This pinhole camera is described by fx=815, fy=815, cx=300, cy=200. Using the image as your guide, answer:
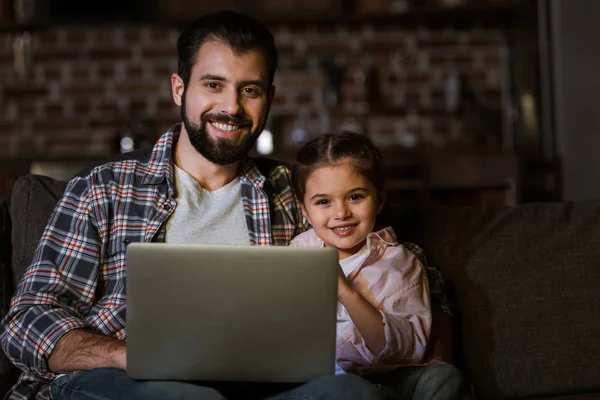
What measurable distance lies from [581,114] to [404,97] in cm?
103

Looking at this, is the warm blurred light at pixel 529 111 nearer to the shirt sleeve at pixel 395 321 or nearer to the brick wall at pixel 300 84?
the brick wall at pixel 300 84

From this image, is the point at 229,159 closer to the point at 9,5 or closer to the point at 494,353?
the point at 494,353

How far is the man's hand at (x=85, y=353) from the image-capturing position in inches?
61.9

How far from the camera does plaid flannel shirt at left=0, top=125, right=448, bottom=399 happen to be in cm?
168

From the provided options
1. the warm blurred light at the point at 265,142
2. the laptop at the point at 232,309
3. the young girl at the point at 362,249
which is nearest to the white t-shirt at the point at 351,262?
the young girl at the point at 362,249

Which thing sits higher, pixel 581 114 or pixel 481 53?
pixel 481 53

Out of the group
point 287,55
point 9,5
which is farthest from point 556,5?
point 9,5

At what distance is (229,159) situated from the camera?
6.26 feet

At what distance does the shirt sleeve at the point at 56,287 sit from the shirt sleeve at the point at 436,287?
0.72 m

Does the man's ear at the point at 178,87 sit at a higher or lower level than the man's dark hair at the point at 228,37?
lower

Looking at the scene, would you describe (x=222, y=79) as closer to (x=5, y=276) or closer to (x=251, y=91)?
(x=251, y=91)

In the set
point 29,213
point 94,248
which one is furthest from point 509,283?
point 29,213

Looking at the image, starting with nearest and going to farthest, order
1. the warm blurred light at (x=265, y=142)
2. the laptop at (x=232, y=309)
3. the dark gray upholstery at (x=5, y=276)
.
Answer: the laptop at (x=232, y=309) → the dark gray upholstery at (x=5, y=276) → the warm blurred light at (x=265, y=142)

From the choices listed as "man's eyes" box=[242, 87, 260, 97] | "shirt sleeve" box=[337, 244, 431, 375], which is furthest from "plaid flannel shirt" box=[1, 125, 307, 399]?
"shirt sleeve" box=[337, 244, 431, 375]
